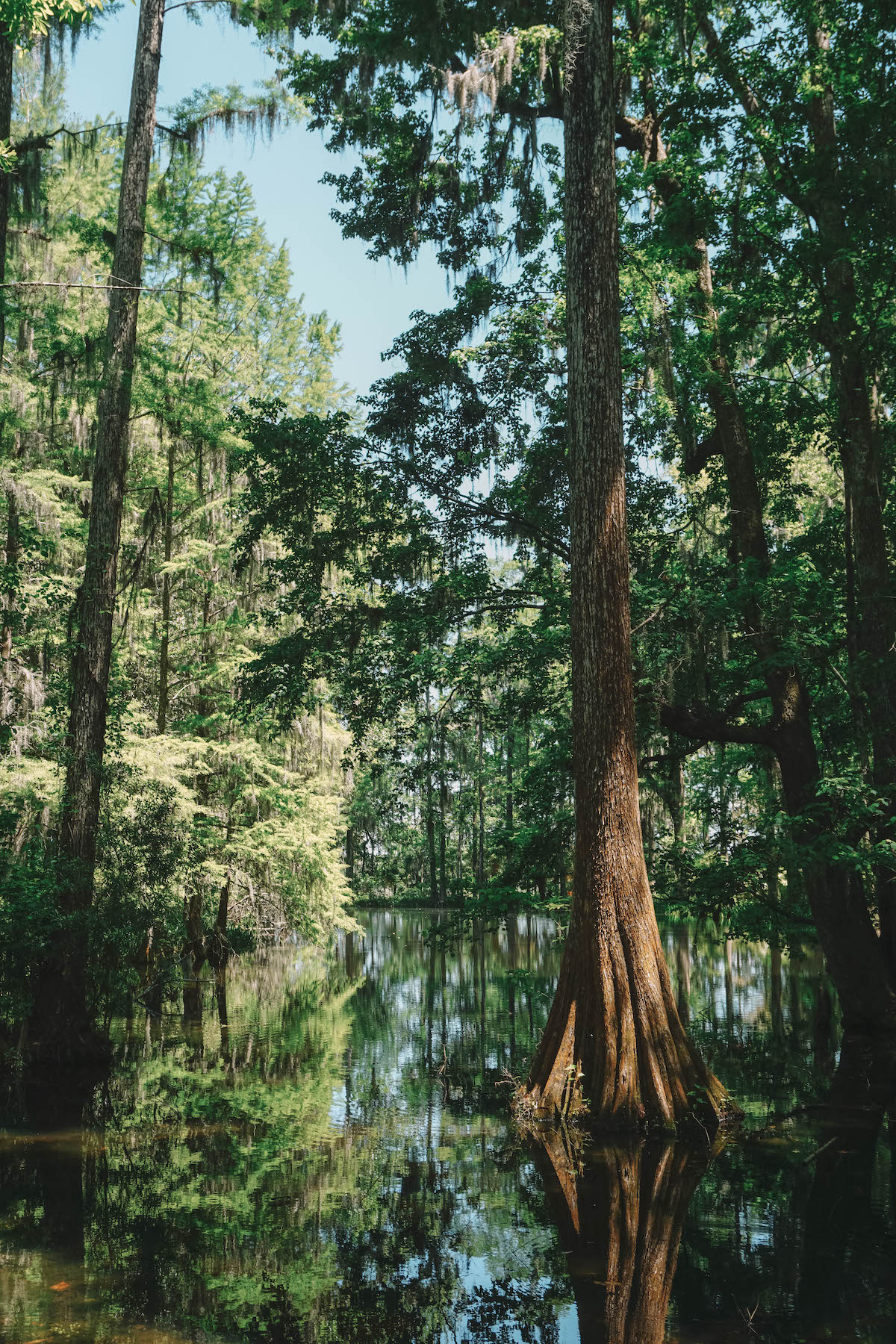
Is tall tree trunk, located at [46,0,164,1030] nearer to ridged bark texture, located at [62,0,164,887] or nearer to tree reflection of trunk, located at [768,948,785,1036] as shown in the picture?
ridged bark texture, located at [62,0,164,887]

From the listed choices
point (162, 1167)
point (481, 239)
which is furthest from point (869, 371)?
point (162, 1167)

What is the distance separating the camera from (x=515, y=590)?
→ 11.1 metres

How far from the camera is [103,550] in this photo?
10.0m

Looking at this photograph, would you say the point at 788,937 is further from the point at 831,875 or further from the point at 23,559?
the point at 23,559

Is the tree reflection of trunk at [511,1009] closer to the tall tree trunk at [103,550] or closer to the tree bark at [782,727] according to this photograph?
the tree bark at [782,727]

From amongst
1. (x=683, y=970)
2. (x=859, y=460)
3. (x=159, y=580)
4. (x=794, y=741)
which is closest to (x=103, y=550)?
(x=159, y=580)

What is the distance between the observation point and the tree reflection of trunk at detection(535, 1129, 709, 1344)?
358cm

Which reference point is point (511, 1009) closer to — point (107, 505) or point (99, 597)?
point (99, 597)

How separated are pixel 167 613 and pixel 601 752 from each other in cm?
1100

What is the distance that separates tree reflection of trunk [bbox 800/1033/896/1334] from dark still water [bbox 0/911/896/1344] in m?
0.02

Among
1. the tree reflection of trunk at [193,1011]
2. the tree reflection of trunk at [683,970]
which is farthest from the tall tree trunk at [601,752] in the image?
the tree reflection of trunk at [193,1011]

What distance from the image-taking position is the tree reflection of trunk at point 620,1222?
3.58 metres

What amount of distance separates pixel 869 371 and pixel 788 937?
21.1ft

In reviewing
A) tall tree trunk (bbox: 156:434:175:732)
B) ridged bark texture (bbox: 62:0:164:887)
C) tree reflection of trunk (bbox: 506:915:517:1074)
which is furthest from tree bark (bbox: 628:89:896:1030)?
tall tree trunk (bbox: 156:434:175:732)
